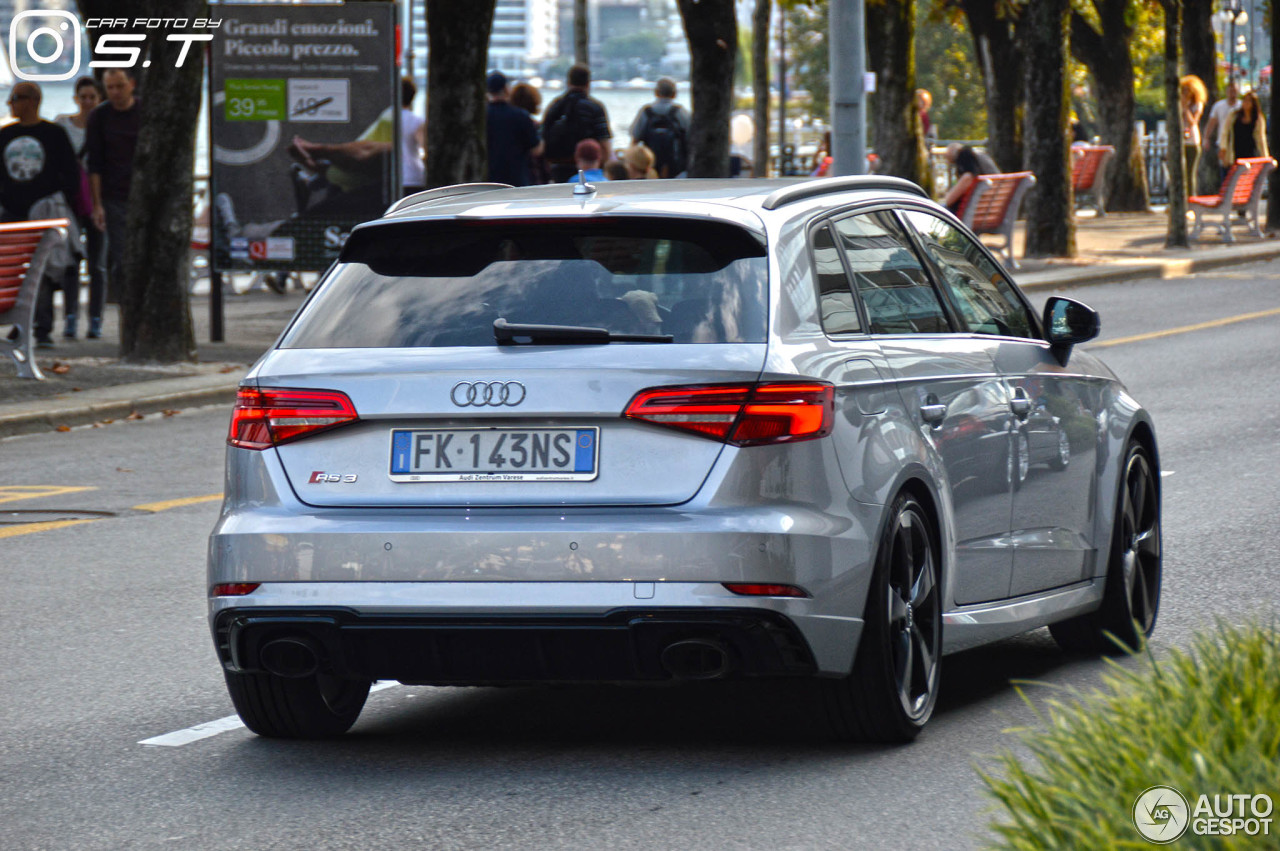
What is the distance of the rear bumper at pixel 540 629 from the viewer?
17.3 feet

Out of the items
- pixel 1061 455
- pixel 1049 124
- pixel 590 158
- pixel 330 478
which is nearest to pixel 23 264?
pixel 590 158

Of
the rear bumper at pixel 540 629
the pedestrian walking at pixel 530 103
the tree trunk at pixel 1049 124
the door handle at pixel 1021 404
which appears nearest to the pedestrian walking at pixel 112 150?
the pedestrian walking at pixel 530 103

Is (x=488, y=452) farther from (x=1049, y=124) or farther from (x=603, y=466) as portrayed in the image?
(x=1049, y=124)

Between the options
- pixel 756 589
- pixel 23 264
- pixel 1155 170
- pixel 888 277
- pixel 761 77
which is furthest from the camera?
pixel 761 77

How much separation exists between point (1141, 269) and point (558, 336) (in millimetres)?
21841

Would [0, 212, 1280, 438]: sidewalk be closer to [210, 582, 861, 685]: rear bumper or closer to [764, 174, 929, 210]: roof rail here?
[764, 174, 929, 210]: roof rail

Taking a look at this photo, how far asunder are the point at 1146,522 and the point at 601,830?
307 cm

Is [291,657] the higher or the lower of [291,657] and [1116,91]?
the lower

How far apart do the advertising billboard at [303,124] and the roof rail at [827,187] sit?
12025 millimetres

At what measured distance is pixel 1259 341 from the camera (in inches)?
732

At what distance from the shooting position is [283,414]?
223 inches

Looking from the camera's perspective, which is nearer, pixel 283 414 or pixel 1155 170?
pixel 283 414

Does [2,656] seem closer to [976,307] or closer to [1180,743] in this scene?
[976,307]

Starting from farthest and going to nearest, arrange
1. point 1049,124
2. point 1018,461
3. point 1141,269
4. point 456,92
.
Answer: point 1049,124
point 1141,269
point 456,92
point 1018,461
